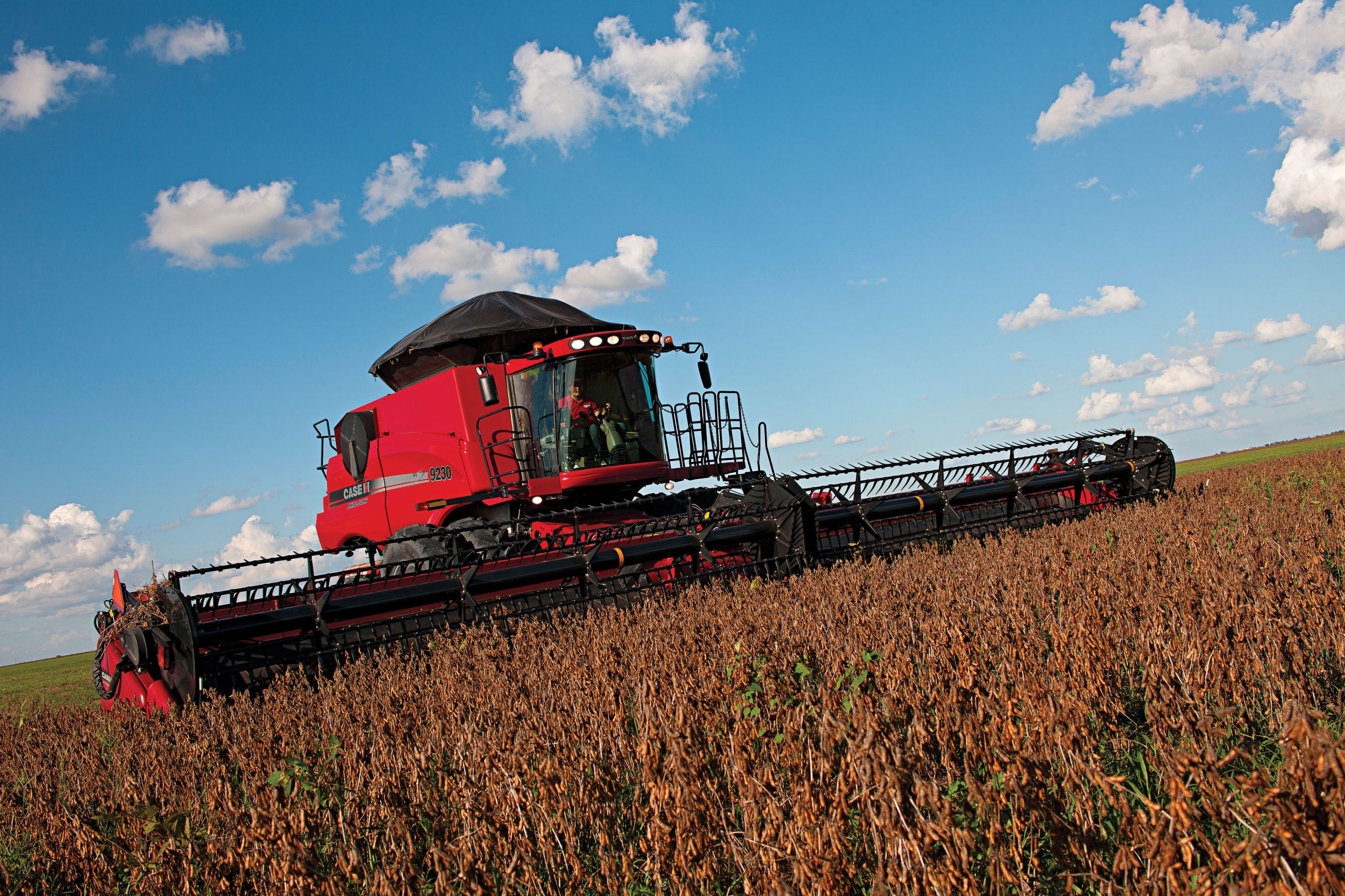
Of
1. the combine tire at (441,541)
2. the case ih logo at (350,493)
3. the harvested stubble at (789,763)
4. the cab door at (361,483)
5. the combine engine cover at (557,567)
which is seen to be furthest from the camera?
the case ih logo at (350,493)

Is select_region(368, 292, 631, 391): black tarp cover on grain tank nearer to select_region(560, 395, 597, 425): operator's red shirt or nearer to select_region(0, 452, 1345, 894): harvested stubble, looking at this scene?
select_region(560, 395, 597, 425): operator's red shirt

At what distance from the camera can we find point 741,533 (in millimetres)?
6781

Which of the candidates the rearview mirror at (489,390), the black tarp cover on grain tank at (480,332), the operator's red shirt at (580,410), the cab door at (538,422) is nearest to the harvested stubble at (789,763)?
the rearview mirror at (489,390)

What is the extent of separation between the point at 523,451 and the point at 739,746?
21.1 feet

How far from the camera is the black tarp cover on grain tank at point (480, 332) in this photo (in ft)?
29.7

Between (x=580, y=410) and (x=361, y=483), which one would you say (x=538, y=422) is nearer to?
(x=580, y=410)

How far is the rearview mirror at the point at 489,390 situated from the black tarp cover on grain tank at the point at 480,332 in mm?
1620

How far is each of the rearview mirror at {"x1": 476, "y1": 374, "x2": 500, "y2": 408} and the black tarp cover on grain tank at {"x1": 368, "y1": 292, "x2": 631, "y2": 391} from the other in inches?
63.8

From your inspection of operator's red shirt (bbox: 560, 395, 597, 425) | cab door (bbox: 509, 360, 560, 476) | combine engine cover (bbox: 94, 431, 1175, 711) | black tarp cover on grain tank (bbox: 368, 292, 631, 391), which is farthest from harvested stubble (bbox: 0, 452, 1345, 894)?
black tarp cover on grain tank (bbox: 368, 292, 631, 391)

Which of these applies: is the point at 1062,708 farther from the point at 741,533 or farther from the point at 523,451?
the point at 523,451

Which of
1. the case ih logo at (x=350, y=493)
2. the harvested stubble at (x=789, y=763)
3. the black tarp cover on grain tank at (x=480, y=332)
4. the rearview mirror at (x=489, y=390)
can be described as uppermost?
the black tarp cover on grain tank at (x=480, y=332)

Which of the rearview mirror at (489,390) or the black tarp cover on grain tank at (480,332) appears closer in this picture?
the rearview mirror at (489,390)

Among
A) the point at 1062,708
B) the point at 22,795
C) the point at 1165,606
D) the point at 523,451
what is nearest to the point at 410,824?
the point at 1062,708

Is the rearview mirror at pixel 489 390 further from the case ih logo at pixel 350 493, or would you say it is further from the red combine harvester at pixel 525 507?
the case ih logo at pixel 350 493
